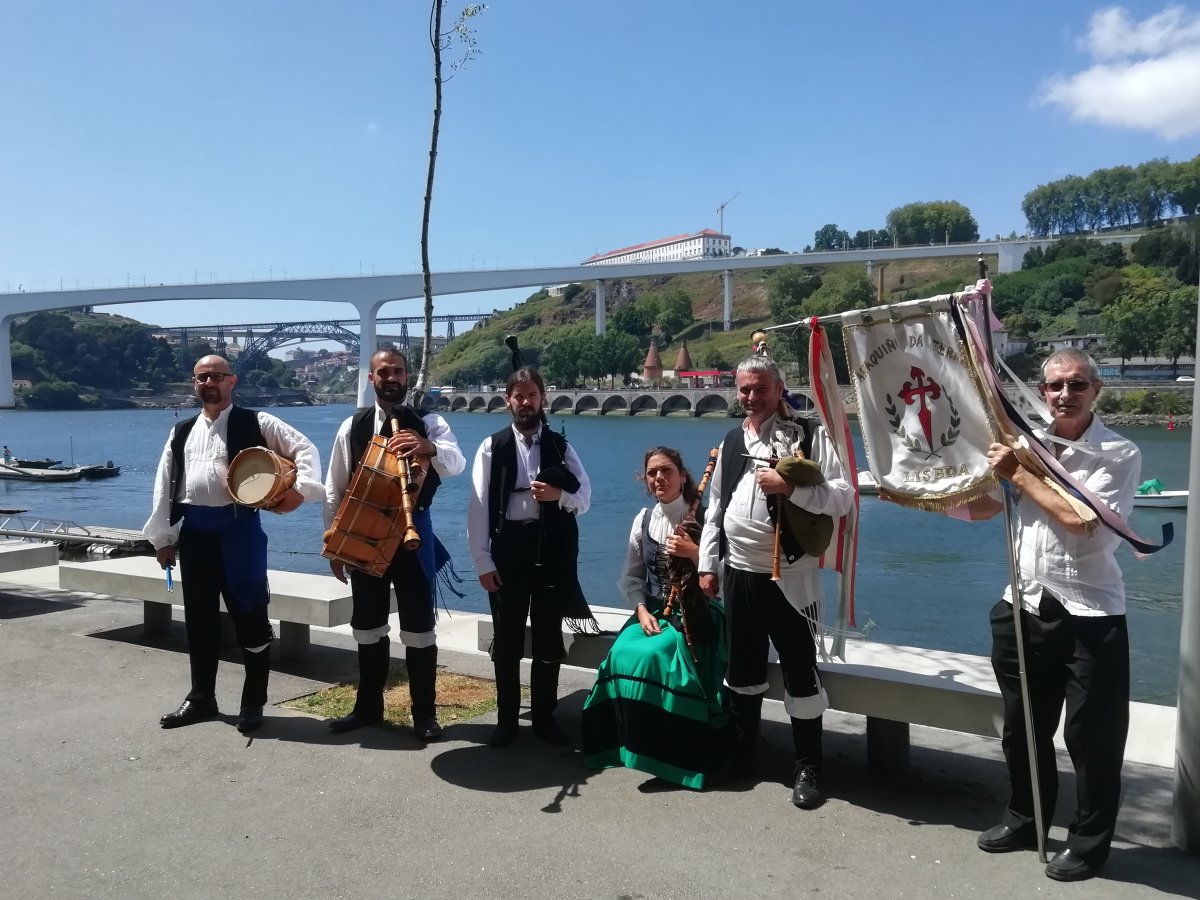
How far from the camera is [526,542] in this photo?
173 inches

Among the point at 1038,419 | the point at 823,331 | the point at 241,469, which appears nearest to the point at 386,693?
the point at 241,469

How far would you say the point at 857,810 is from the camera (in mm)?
3615

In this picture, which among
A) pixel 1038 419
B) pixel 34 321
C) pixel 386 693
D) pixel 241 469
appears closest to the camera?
Result: pixel 1038 419

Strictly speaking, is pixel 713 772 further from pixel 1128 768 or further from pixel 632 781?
pixel 1128 768

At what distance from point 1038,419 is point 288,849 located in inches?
120

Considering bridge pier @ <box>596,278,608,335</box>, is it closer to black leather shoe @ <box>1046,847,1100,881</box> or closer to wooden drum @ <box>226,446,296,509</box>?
wooden drum @ <box>226,446,296,509</box>

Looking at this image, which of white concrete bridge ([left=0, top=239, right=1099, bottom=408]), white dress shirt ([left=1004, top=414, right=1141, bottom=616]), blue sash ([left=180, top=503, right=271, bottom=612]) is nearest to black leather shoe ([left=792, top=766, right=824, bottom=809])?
white dress shirt ([left=1004, top=414, right=1141, bottom=616])

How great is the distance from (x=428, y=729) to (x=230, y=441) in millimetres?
1637

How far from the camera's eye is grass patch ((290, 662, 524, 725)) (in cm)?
485

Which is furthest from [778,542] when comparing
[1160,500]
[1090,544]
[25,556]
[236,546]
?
[1160,500]

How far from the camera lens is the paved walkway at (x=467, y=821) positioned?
10.1ft

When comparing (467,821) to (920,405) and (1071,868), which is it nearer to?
(1071,868)

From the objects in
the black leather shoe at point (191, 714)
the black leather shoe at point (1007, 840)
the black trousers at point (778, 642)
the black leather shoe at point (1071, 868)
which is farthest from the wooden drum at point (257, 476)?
the black leather shoe at point (1071, 868)

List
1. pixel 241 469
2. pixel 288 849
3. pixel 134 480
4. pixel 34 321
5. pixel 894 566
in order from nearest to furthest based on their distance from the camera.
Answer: pixel 288 849
pixel 241 469
pixel 894 566
pixel 134 480
pixel 34 321
